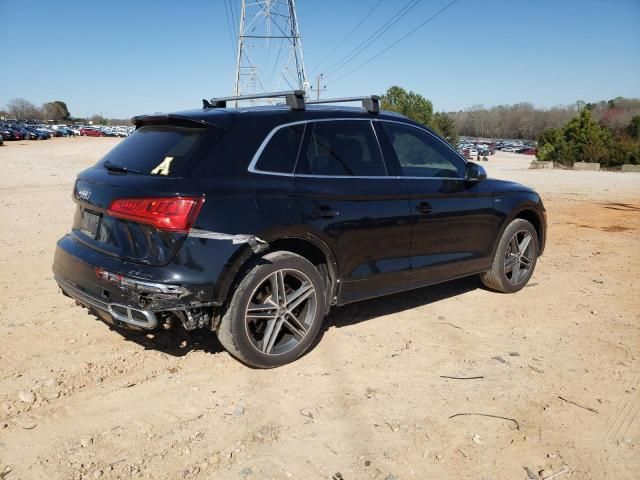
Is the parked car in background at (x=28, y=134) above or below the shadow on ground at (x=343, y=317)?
below

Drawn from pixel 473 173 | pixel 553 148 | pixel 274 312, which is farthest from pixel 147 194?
pixel 553 148

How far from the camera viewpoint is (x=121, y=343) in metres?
3.96

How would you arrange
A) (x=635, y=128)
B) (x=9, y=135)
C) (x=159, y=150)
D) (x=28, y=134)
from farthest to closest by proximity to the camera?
1. (x=635, y=128)
2. (x=28, y=134)
3. (x=9, y=135)
4. (x=159, y=150)

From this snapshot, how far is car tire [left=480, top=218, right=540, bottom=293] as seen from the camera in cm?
529

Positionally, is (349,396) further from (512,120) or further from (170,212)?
(512,120)

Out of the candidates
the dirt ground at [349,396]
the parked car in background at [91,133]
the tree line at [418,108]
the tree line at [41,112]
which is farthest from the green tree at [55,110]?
the dirt ground at [349,396]

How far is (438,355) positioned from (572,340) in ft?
4.00

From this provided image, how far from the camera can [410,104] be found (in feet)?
142

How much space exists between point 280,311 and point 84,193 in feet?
5.27

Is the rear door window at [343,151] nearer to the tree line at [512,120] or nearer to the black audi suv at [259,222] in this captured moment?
the black audi suv at [259,222]

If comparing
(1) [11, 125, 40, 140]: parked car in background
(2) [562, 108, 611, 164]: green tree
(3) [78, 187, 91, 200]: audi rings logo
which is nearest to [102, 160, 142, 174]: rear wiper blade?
(3) [78, 187, 91, 200]: audi rings logo

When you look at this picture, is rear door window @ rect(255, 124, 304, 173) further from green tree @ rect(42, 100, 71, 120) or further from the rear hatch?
green tree @ rect(42, 100, 71, 120)

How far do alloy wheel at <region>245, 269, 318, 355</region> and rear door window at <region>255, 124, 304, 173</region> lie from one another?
705 mm

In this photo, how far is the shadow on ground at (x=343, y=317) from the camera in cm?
398
